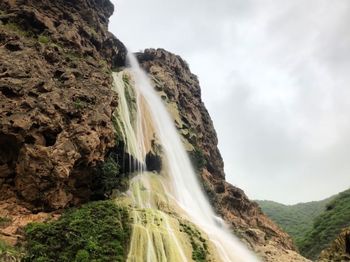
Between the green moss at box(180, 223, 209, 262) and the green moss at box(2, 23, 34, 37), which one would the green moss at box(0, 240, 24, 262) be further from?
the green moss at box(2, 23, 34, 37)

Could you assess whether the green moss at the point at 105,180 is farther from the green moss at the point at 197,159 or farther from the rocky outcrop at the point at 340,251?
the green moss at the point at 197,159

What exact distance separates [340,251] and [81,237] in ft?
39.7

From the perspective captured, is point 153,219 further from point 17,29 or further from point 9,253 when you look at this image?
point 17,29

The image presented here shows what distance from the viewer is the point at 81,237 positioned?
1955 centimetres

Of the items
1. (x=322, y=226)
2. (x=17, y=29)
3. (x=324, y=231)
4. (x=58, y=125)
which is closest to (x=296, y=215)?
(x=322, y=226)

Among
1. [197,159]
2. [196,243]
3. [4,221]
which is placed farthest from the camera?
[197,159]

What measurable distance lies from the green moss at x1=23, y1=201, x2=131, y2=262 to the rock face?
6.73 feet

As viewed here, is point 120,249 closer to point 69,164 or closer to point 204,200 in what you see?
point 69,164

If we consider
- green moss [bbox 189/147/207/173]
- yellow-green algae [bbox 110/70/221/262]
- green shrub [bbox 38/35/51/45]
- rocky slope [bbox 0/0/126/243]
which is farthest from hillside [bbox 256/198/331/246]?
green shrub [bbox 38/35/51/45]

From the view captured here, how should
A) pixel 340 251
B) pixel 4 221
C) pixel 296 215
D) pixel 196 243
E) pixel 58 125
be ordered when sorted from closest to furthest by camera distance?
pixel 340 251, pixel 4 221, pixel 196 243, pixel 58 125, pixel 296 215

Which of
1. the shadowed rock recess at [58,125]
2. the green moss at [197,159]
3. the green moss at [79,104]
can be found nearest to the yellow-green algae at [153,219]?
the shadowed rock recess at [58,125]

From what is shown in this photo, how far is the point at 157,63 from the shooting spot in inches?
1955

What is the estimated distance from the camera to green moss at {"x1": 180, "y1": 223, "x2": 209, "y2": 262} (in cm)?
2111

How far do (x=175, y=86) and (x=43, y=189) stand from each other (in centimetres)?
2826
